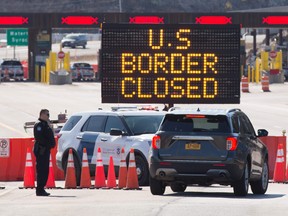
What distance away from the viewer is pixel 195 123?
18.9 metres

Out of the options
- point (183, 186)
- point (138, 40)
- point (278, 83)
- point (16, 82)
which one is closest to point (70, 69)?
point (16, 82)

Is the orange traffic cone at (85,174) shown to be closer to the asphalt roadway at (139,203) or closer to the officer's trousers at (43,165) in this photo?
the asphalt roadway at (139,203)

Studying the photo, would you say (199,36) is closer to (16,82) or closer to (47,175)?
(47,175)

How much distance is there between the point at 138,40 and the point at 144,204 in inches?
357

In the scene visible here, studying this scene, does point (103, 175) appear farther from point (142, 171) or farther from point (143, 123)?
point (143, 123)

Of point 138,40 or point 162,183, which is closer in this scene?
point 162,183

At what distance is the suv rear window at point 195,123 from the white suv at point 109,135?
3026mm

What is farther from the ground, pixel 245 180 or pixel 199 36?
pixel 199 36

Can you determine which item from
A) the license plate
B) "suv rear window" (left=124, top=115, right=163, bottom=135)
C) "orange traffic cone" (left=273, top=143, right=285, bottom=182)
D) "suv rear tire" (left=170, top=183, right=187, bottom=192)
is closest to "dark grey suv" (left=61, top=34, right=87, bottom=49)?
"suv rear window" (left=124, top=115, right=163, bottom=135)

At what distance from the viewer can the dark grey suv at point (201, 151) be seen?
1861 cm

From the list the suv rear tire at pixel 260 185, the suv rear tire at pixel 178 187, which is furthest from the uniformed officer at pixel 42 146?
the suv rear tire at pixel 260 185

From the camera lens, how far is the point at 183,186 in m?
20.4

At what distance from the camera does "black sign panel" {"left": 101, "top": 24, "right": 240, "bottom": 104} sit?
25641 mm

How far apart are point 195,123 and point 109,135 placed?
4.19 meters
